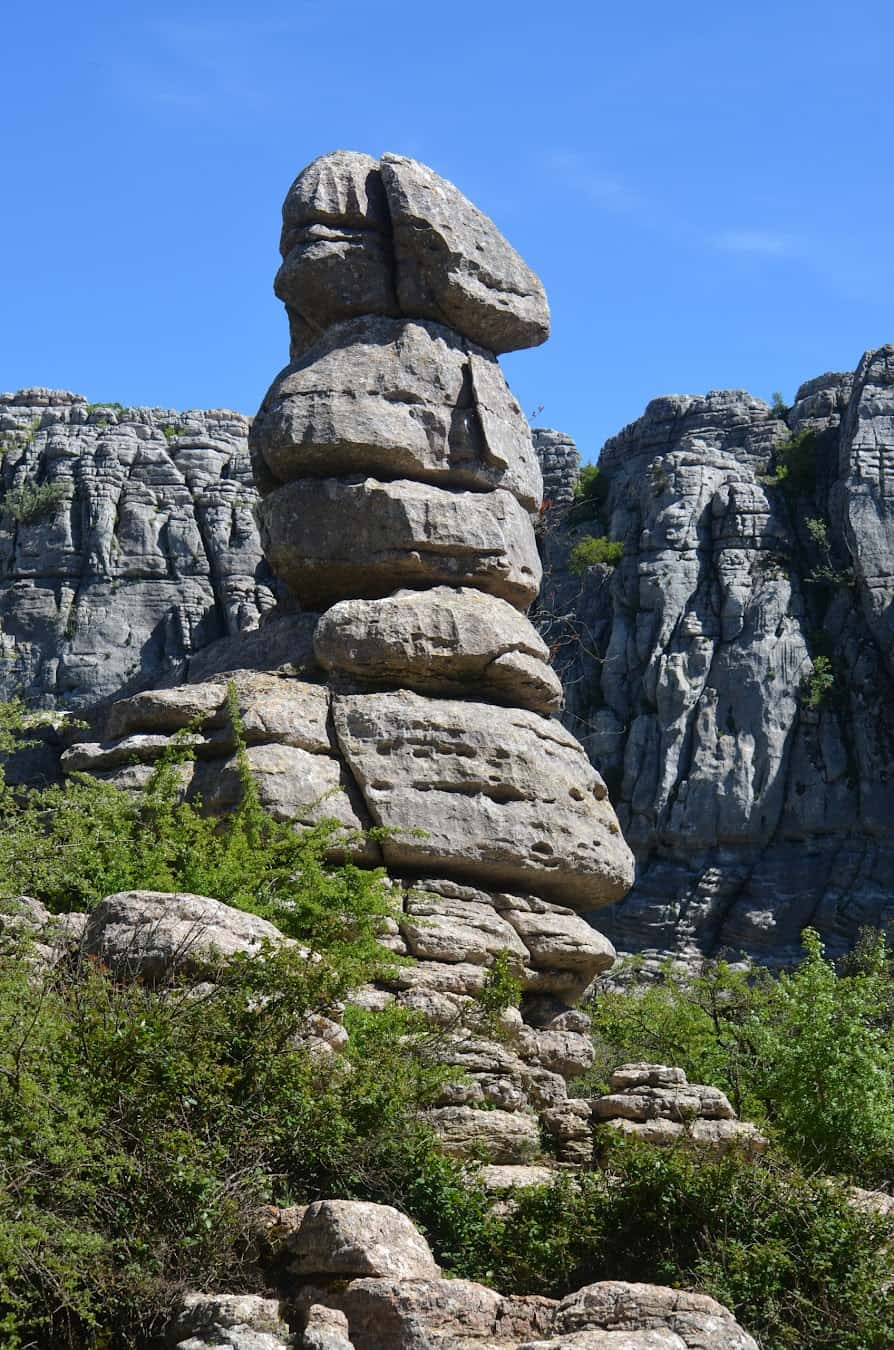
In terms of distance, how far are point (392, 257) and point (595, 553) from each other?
1402 inches

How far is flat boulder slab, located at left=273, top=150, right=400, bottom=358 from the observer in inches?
699

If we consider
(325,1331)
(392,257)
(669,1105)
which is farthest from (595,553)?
(325,1331)

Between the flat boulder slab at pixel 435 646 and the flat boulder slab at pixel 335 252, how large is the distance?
3435 mm

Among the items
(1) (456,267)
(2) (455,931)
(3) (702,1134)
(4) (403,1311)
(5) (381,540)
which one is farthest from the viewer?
(1) (456,267)

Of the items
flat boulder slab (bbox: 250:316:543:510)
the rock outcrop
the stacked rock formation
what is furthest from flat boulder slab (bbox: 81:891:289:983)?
flat boulder slab (bbox: 250:316:543:510)

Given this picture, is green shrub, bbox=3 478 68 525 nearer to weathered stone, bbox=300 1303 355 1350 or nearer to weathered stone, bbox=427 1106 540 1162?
weathered stone, bbox=427 1106 540 1162

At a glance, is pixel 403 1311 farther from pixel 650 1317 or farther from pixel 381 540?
pixel 381 540

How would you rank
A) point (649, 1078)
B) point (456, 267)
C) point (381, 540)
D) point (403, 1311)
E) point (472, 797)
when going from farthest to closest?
1. point (456, 267)
2. point (381, 540)
3. point (472, 797)
4. point (649, 1078)
5. point (403, 1311)

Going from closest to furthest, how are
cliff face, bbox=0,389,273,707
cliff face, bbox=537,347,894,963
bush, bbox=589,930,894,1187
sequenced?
bush, bbox=589,930,894,1187 → cliff face, bbox=537,347,894,963 → cliff face, bbox=0,389,273,707

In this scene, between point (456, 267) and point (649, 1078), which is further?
point (456, 267)

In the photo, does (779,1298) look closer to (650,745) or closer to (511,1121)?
(511,1121)

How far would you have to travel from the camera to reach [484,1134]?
461 inches

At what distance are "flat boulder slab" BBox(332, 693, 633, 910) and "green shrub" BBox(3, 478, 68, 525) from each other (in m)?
38.3

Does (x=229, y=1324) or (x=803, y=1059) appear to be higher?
(x=803, y=1059)
